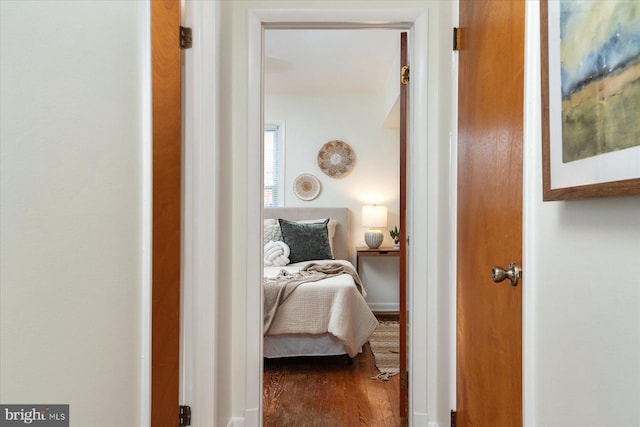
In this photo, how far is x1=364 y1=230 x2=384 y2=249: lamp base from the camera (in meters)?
5.22

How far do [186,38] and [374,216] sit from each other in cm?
378

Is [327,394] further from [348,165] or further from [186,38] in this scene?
[348,165]

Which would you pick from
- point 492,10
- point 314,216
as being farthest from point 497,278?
point 314,216

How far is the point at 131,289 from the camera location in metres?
1.23

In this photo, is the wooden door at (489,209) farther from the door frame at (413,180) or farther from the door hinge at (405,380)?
the door hinge at (405,380)

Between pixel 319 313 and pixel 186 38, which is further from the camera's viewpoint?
pixel 319 313

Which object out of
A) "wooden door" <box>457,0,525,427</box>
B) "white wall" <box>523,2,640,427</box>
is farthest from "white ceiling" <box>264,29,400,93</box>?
"white wall" <box>523,2,640,427</box>

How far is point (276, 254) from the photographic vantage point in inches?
177

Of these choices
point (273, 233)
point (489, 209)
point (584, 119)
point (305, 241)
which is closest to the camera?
point (584, 119)

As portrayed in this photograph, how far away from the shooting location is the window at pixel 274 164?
5488 millimetres

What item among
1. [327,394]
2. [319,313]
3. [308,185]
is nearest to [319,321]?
[319,313]

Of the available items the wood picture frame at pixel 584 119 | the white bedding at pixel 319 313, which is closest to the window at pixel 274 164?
the white bedding at pixel 319 313

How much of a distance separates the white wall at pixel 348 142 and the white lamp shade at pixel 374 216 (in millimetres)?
176

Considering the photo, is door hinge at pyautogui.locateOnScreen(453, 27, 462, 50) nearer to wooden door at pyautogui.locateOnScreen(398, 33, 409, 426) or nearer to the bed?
wooden door at pyautogui.locateOnScreen(398, 33, 409, 426)
